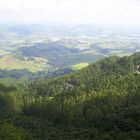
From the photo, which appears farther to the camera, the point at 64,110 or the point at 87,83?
the point at 87,83

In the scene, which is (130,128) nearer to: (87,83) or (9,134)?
(9,134)

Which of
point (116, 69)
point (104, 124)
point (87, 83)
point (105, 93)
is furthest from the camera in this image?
point (116, 69)

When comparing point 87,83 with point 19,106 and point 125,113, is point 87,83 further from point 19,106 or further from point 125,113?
point 125,113

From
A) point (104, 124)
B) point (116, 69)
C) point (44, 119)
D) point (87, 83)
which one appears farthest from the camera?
point (116, 69)

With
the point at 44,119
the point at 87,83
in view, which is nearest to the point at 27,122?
the point at 44,119

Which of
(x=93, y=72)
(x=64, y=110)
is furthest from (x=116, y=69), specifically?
(x=64, y=110)

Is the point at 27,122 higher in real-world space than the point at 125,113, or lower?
lower

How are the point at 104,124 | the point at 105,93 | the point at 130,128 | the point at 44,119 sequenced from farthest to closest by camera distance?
the point at 105,93 → the point at 44,119 → the point at 104,124 → the point at 130,128
